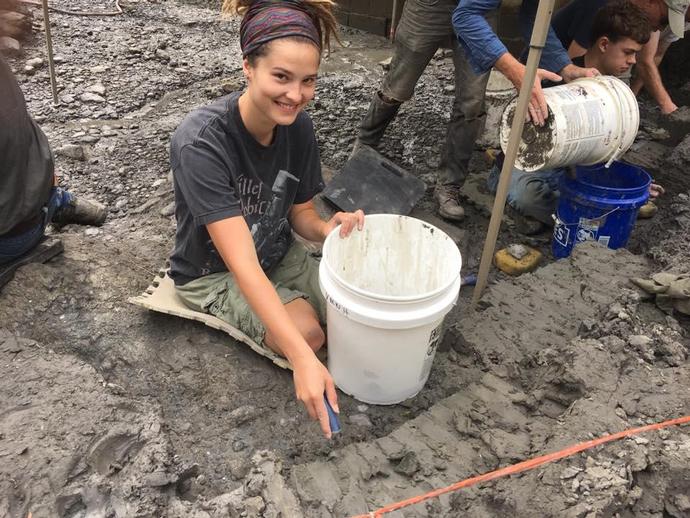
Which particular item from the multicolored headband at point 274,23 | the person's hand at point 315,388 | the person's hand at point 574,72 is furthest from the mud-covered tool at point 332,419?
the person's hand at point 574,72

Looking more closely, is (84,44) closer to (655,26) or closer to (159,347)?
(159,347)

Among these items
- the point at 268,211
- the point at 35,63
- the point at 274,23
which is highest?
the point at 274,23

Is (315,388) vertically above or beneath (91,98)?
above

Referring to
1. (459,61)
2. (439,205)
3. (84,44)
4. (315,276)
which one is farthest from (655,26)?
(84,44)

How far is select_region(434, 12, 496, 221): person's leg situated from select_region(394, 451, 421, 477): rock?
73.2 inches

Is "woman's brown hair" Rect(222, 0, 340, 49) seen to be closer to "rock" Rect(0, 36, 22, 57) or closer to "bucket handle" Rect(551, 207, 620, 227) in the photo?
"bucket handle" Rect(551, 207, 620, 227)

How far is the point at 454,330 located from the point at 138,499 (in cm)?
139

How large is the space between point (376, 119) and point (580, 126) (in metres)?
1.41

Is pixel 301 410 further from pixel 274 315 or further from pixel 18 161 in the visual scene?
pixel 18 161

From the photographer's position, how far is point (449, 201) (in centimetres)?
342

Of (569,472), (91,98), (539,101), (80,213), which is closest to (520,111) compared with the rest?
(539,101)

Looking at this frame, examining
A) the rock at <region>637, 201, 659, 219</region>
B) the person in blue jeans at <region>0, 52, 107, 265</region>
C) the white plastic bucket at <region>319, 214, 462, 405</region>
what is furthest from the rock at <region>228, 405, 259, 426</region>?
the rock at <region>637, 201, 659, 219</region>

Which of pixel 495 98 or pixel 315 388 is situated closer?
pixel 315 388

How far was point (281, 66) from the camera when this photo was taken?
68.8 inches
